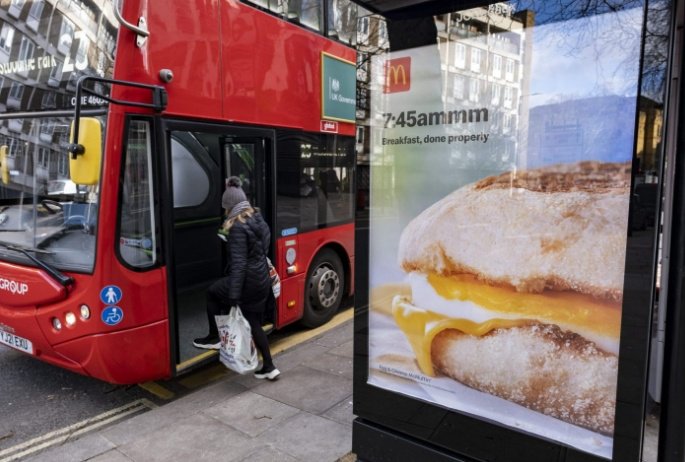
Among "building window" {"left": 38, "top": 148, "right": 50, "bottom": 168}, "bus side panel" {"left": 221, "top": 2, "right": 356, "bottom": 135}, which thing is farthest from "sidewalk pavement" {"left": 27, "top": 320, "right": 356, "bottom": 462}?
"bus side panel" {"left": 221, "top": 2, "right": 356, "bottom": 135}

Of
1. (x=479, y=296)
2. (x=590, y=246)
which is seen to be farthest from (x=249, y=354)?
(x=590, y=246)

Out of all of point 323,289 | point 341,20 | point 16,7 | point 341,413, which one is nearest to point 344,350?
point 323,289

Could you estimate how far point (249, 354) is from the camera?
13.7 feet

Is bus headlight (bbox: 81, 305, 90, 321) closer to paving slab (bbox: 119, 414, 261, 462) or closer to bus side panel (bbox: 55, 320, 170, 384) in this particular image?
bus side panel (bbox: 55, 320, 170, 384)

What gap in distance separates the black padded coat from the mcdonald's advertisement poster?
169 cm

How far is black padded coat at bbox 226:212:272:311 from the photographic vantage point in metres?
4.03

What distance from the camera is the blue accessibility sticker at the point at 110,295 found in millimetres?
3449

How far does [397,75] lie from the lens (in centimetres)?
246

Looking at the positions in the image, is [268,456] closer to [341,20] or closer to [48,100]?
[48,100]

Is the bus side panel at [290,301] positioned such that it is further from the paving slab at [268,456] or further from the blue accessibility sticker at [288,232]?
the paving slab at [268,456]

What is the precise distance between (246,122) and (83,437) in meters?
2.86

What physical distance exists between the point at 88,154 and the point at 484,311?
2.70 meters

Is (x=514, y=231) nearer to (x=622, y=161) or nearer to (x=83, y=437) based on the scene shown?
(x=622, y=161)

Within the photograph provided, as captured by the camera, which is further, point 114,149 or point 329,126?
point 329,126
